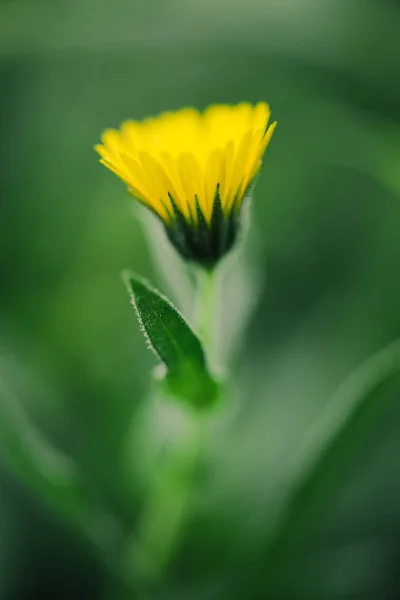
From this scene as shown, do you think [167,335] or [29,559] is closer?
[167,335]

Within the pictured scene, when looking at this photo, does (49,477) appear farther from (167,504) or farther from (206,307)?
(206,307)

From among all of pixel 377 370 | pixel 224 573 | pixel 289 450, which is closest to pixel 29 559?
pixel 224 573

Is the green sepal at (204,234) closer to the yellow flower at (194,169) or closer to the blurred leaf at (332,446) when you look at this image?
the yellow flower at (194,169)

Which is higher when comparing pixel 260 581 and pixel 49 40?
pixel 49 40

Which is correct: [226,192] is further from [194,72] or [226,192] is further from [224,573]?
[194,72]

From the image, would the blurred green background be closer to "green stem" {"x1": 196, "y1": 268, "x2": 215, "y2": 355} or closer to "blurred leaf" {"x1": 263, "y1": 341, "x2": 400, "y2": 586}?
"blurred leaf" {"x1": 263, "y1": 341, "x2": 400, "y2": 586}

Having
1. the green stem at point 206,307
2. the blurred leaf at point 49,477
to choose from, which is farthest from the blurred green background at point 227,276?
the green stem at point 206,307

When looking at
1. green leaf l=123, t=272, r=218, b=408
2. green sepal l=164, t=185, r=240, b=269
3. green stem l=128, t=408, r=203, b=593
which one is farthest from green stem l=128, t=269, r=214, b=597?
green sepal l=164, t=185, r=240, b=269
